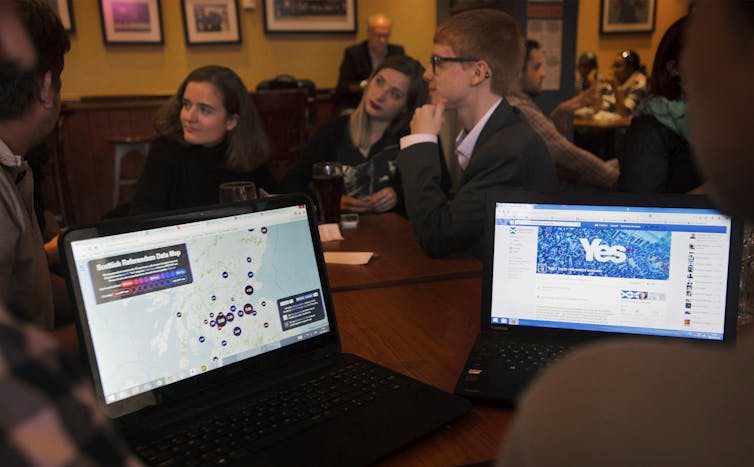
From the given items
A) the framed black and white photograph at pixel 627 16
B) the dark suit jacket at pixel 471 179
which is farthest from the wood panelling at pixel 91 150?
the framed black and white photograph at pixel 627 16

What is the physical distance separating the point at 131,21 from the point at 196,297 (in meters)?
5.60

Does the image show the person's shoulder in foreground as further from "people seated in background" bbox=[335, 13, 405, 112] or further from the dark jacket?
"people seated in background" bbox=[335, 13, 405, 112]

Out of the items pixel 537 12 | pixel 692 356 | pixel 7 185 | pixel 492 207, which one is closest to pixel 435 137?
pixel 492 207

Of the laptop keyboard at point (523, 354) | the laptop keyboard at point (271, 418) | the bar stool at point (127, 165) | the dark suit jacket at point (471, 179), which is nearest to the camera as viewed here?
the laptop keyboard at point (271, 418)

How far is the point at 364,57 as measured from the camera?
20.4 feet

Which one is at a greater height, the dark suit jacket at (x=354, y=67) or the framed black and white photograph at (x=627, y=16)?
the framed black and white photograph at (x=627, y=16)

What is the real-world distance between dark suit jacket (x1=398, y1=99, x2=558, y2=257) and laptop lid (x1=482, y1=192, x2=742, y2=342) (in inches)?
21.4

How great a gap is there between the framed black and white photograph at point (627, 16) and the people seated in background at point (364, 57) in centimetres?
324

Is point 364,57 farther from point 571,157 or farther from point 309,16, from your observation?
point 571,157

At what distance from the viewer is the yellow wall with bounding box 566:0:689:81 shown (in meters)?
7.84

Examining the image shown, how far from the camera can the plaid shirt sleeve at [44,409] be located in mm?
346

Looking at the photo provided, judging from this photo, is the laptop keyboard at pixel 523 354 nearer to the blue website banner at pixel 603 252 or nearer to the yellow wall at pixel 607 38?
the blue website banner at pixel 603 252

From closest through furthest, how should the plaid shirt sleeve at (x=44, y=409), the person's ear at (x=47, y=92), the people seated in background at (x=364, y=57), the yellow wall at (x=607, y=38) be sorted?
the plaid shirt sleeve at (x=44, y=409) < the person's ear at (x=47, y=92) < the people seated in background at (x=364, y=57) < the yellow wall at (x=607, y=38)

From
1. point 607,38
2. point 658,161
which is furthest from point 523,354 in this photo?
point 607,38
